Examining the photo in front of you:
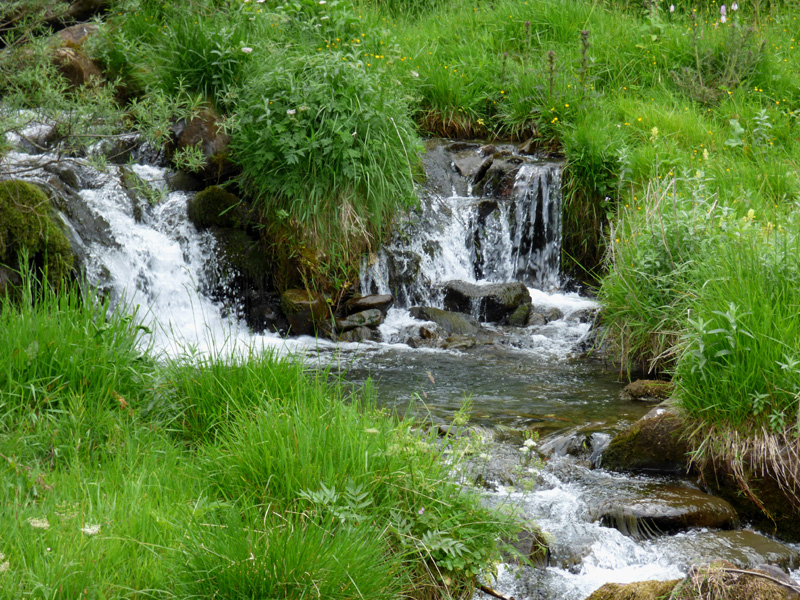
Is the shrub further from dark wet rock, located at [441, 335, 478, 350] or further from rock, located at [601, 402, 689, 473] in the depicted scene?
rock, located at [601, 402, 689, 473]

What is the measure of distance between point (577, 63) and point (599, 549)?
28.1 feet

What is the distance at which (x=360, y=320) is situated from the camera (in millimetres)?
7223

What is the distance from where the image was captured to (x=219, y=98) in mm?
7488

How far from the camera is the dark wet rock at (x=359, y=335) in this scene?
7.08 meters

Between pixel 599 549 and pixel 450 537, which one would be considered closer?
pixel 450 537

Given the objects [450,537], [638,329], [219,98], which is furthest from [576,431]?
[219,98]

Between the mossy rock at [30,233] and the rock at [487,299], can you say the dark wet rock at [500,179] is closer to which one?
the rock at [487,299]

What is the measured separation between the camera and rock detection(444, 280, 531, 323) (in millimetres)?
7715

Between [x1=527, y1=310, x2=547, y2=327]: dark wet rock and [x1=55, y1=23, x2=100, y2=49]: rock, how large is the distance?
6.54 meters

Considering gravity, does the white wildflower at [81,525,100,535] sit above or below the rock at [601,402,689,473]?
above

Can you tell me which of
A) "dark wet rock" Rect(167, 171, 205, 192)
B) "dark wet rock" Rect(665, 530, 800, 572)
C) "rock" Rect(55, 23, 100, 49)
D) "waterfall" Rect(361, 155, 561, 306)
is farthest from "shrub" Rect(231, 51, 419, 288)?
"dark wet rock" Rect(665, 530, 800, 572)

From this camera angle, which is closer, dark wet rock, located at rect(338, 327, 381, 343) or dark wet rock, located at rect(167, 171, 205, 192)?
dark wet rock, located at rect(338, 327, 381, 343)

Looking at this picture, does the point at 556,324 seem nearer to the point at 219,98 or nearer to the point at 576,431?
→ the point at 576,431

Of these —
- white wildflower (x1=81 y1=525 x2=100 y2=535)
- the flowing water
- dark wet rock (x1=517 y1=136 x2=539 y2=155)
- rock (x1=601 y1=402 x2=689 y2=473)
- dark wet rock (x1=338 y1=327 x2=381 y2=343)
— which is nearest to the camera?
white wildflower (x1=81 y1=525 x2=100 y2=535)
